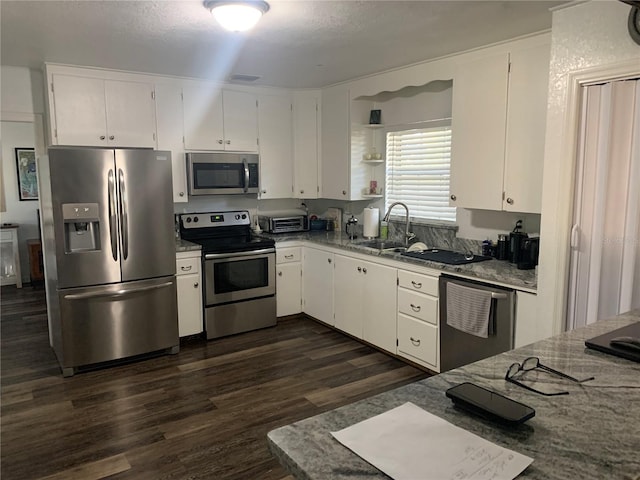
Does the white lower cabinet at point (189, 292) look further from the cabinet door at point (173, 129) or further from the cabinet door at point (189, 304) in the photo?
the cabinet door at point (173, 129)

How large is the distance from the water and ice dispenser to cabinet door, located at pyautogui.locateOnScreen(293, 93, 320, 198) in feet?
7.18

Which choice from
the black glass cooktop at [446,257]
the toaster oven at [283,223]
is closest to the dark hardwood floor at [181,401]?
the black glass cooktop at [446,257]

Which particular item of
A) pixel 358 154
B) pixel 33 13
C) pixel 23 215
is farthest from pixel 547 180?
pixel 23 215

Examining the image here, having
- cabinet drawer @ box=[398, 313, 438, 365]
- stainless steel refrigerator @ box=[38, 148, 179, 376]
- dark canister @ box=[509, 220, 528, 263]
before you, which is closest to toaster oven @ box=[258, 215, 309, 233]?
stainless steel refrigerator @ box=[38, 148, 179, 376]

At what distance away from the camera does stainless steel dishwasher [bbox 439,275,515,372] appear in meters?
2.94

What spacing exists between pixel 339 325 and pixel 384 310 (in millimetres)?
717

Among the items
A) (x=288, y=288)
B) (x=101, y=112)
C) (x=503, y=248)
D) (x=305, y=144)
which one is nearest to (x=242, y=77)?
(x=305, y=144)

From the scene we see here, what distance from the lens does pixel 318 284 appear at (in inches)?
186

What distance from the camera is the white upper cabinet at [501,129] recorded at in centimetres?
301

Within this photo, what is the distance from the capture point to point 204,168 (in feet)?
14.9

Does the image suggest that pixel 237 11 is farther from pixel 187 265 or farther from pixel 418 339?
pixel 418 339

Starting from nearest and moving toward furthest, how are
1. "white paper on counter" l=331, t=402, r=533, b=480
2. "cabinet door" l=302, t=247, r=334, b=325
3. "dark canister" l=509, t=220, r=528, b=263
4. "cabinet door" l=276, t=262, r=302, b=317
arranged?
"white paper on counter" l=331, t=402, r=533, b=480 → "dark canister" l=509, t=220, r=528, b=263 → "cabinet door" l=302, t=247, r=334, b=325 → "cabinet door" l=276, t=262, r=302, b=317

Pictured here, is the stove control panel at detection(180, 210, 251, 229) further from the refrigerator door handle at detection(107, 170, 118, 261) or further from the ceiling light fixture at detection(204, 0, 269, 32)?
the ceiling light fixture at detection(204, 0, 269, 32)

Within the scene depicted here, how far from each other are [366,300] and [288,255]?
3.56 ft
